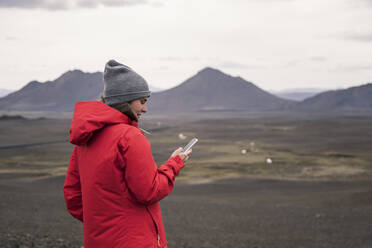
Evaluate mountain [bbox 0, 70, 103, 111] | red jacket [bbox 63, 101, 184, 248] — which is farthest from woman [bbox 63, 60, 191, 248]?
mountain [bbox 0, 70, 103, 111]

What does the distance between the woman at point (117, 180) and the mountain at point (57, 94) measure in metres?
159

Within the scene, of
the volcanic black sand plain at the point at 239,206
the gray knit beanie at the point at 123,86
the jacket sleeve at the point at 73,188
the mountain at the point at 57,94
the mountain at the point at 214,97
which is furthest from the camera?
the mountain at the point at 214,97

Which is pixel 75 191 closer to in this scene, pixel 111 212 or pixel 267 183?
pixel 111 212

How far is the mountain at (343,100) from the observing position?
468 feet

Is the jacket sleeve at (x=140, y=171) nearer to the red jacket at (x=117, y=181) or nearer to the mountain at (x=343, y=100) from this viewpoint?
the red jacket at (x=117, y=181)

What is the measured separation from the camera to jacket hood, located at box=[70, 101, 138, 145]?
1842 millimetres

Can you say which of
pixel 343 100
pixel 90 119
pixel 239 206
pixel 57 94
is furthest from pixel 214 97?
pixel 90 119

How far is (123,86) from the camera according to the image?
198 cm

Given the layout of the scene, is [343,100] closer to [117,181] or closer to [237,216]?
[237,216]

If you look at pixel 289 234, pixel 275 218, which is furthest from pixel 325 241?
pixel 275 218

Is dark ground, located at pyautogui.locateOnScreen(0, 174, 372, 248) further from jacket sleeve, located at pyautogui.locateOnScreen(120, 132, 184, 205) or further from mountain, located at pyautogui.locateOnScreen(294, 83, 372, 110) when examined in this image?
mountain, located at pyautogui.locateOnScreen(294, 83, 372, 110)

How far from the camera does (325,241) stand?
8.60m

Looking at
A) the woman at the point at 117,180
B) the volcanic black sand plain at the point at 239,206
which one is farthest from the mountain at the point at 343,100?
the woman at the point at 117,180

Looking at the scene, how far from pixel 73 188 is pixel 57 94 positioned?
18169cm
